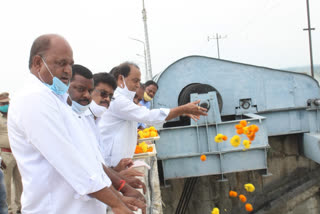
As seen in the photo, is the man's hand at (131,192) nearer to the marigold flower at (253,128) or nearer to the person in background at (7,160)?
the person in background at (7,160)

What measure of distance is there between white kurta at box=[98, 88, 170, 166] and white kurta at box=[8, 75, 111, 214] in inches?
61.6

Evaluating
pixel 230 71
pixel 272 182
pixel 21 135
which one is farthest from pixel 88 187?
pixel 272 182

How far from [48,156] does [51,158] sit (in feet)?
0.06

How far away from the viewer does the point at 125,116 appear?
3.09 metres

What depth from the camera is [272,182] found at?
9.48 m

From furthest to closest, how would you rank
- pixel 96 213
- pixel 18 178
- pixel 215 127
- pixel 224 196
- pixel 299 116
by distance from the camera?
pixel 224 196
pixel 299 116
pixel 215 127
pixel 18 178
pixel 96 213

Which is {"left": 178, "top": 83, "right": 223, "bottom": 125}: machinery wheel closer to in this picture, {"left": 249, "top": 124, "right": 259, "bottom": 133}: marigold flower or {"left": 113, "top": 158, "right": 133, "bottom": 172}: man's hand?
{"left": 249, "top": 124, "right": 259, "bottom": 133}: marigold flower

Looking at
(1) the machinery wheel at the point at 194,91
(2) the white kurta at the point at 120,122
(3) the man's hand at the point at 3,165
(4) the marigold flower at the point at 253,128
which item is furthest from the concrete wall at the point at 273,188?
(2) the white kurta at the point at 120,122

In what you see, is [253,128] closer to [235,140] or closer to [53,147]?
[235,140]

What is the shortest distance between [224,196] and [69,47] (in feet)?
28.6

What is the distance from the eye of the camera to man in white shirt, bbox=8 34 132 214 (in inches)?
54.0

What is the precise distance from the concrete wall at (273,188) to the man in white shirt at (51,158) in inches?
305

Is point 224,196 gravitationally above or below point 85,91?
below

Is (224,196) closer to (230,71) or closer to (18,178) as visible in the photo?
(230,71)
